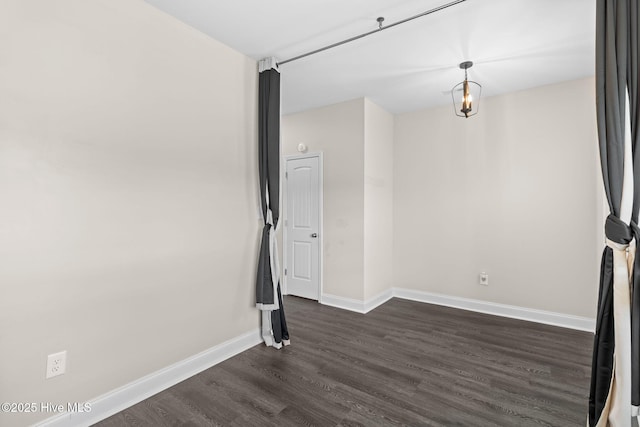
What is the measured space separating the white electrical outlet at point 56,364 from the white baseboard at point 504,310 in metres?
3.89

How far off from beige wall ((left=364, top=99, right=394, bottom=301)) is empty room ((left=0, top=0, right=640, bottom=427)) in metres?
0.06

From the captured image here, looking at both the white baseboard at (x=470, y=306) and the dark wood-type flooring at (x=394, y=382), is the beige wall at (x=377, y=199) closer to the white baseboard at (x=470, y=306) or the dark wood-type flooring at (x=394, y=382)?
the white baseboard at (x=470, y=306)

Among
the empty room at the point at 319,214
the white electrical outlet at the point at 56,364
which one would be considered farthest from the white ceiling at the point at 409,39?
the white electrical outlet at the point at 56,364

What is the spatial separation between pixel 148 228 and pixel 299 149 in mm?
2719

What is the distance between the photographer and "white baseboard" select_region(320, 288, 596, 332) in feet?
11.4

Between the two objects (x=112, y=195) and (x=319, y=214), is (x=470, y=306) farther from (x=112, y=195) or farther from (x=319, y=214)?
(x=112, y=195)

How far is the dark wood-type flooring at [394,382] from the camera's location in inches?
79.2

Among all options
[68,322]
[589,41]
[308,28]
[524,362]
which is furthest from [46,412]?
[589,41]

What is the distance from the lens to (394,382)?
94.6 inches

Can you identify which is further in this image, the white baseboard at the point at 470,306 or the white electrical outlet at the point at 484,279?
the white electrical outlet at the point at 484,279

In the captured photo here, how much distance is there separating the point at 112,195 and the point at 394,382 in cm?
240

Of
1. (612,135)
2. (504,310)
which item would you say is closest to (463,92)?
(612,135)

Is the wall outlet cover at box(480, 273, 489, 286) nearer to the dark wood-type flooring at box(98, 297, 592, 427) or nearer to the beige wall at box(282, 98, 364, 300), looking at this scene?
the dark wood-type flooring at box(98, 297, 592, 427)

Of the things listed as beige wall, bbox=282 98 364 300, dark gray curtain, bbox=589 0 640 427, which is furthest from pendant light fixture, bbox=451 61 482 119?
dark gray curtain, bbox=589 0 640 427
